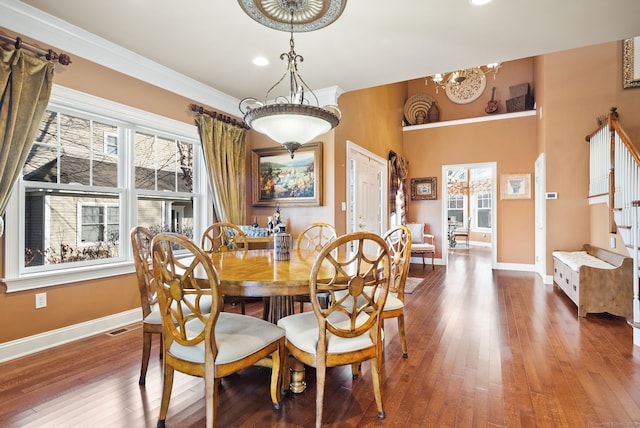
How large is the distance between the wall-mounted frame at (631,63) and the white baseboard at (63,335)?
6.94m

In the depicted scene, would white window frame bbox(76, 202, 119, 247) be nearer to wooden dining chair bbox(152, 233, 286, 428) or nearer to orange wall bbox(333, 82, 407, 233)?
wooden dining chair bbox(152, 233, 286, 428)

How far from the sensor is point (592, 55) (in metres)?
4.77

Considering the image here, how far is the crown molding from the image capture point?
2.49m

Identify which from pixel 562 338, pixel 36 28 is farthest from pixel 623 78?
pixel 36 28

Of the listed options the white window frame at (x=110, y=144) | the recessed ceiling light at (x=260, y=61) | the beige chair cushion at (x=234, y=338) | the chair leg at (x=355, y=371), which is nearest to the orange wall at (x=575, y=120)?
the chair leg at (x=355, y=371)

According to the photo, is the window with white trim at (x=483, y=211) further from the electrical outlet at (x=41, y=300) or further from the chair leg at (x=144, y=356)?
the electrical outlet at (x=41, y=300)

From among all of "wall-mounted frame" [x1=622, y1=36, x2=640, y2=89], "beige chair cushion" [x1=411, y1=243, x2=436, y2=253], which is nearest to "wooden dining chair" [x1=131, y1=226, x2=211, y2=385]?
"beige chair cushion" [x1=411, y1=243, x2=436, y2=253]

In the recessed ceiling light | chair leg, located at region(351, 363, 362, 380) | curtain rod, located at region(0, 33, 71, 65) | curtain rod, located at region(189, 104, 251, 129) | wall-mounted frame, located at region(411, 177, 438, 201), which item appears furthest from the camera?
wall-mounted frame, located at region(411, 177, 438, 201)

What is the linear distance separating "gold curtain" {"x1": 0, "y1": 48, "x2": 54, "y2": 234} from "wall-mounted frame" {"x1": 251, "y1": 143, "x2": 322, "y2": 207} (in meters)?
2.50

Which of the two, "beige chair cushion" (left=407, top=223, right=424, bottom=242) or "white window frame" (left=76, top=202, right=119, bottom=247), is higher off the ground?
"white window frame" (left=76, top=202, right=119, bottom=247)

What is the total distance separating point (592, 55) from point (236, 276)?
19.5 ft

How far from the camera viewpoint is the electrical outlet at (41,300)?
104 inches

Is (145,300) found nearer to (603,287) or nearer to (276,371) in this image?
(276,371)

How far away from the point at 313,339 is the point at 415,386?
0.88 meters
